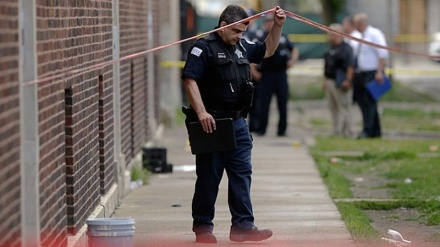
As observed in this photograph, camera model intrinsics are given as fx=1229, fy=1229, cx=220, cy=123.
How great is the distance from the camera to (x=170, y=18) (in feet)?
72.2

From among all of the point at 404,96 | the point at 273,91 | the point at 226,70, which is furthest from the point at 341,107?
the point at 226,70

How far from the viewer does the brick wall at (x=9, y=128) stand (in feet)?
20.8

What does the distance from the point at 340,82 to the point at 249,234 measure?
34.6ft

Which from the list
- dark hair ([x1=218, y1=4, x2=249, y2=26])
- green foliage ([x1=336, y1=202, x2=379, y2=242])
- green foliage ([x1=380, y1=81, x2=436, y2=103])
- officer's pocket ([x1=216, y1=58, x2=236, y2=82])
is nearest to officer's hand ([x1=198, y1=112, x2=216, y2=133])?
officer's pocket ([x1=216, y1=58, x2=236, y2=82])

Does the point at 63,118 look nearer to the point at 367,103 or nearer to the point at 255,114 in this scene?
the point at 367,103

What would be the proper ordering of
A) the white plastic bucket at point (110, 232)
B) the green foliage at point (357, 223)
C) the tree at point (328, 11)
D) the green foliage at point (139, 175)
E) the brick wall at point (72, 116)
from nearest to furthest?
the brick wall at point (72, 116) < the white plastic bucket at point (110, 232) < the green foliage at point (357, 223) < the green foliage at point (139, 175) < the tree at point (328, 11)

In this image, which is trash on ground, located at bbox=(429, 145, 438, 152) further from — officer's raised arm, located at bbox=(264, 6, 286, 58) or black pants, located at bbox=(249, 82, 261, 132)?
officer's raised arm, located at bbox=(264, 6, 286, 58)

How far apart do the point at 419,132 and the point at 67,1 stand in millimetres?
13325

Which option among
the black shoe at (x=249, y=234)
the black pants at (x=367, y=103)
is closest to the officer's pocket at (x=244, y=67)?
the black shoe at (x=249, y=234)

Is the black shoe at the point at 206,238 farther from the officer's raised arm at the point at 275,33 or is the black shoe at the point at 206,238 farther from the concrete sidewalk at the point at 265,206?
the officer's raised arm at the point at 275,33

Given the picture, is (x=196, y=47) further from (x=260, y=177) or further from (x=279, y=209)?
(x=260, y=177)

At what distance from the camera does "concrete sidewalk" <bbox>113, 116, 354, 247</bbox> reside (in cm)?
980

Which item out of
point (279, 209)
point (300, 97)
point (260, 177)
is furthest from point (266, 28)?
point (300, 97)

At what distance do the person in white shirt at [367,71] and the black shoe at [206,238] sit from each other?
392 inches
